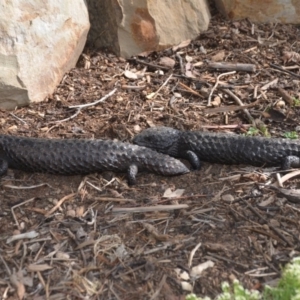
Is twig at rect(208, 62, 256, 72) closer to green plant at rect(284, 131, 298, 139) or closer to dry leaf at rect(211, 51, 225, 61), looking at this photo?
dry leaf at rect(211, 51, 225, 61)

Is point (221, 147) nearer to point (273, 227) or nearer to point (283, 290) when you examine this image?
point (273, 227)

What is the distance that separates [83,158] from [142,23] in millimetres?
2406

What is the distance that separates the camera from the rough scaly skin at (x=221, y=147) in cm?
542

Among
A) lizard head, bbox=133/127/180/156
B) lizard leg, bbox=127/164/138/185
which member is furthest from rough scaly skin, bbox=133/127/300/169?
lizard leg, bbox=127/164/138/185

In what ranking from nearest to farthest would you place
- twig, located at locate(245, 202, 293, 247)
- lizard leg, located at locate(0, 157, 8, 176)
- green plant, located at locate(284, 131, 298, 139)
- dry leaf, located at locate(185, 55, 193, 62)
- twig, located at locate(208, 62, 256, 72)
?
twig, located at locate(245, 202, 293, 247)
lizard leg, located at locate(0, 157, 8, 176)
green plant, located at locate(284, 131, 298, 139)
twig, located at locate(208, 62, 256, 72)
dry leaf, located at locate(185, 55, 193, 62)

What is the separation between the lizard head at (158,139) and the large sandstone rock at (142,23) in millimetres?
1745

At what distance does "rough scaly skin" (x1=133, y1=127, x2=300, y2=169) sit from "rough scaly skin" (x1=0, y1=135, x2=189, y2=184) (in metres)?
0.21

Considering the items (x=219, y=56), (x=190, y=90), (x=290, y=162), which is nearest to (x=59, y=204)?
(x=290, y=162)

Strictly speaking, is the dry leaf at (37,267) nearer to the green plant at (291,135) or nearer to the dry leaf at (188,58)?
the green plant at (291,135)

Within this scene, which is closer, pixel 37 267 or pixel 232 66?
pixel 37 267

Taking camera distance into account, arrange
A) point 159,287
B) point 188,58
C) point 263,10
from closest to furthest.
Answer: point 159,287
point 188,58
point 263,10

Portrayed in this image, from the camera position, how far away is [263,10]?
297 inches

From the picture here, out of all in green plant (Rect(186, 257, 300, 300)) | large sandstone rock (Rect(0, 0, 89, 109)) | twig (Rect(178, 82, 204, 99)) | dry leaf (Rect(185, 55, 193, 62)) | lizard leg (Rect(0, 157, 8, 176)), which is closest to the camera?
green plant (Rect(186, 257, 300, 300))

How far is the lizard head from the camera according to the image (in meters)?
5.74
